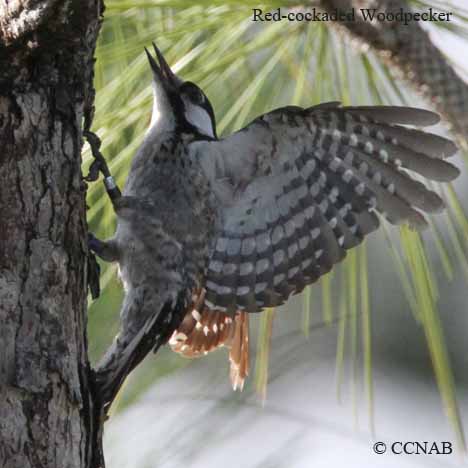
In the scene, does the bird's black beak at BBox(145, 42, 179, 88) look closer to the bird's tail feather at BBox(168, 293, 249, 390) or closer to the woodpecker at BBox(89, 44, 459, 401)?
the woodpecker at BBox(89, 44, 459, 401)

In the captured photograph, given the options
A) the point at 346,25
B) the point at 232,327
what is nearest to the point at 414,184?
the point at 346,25

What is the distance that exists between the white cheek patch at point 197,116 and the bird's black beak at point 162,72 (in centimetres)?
7

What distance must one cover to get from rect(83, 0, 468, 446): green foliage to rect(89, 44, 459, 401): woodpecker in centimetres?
6

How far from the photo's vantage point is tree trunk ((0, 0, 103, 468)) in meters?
1.40

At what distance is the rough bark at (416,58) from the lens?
1.84m

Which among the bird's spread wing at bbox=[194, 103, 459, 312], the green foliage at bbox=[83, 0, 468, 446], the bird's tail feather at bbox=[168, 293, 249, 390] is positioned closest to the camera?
the green foliage at bbox=[83, 0, 468, 446]

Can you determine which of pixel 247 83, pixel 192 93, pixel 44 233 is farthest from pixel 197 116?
pixel 44 233

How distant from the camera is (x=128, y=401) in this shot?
2.31 meters

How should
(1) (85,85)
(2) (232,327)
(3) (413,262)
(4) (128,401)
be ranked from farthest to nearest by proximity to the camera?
(2) (232,327)
(4) (128,401)
(3) (413,262)
(1) (85,85)

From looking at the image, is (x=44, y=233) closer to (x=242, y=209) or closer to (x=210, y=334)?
(x=242, y=209)

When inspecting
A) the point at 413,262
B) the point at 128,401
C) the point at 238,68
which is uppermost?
the point at 238,68

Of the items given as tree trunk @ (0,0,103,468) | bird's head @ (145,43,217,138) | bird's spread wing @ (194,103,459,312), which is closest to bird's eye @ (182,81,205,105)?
bird's head @ (145,43,217,138)

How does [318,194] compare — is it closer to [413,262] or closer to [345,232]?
[345,232]

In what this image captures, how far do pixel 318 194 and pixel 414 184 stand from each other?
25 cm
